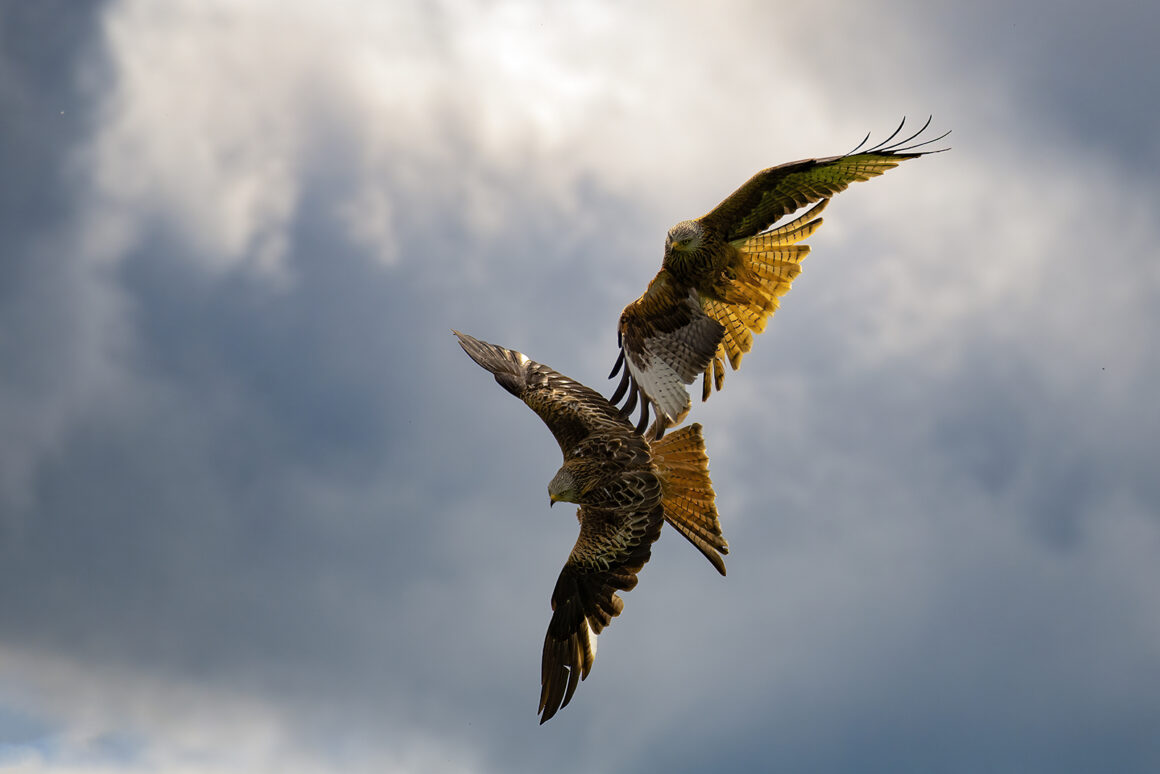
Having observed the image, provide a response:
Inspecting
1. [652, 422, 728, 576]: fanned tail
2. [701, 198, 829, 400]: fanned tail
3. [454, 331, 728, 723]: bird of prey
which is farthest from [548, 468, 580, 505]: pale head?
[701, 198, 829, 400]: fanned tail

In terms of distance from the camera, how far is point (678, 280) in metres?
15.4

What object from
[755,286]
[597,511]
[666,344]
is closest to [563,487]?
[597,511]

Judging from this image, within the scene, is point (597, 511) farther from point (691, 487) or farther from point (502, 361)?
point (502, 361)

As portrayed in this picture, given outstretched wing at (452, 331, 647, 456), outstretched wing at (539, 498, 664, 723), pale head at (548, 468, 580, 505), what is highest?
outstretched wing at (452, 331, 647, 456)

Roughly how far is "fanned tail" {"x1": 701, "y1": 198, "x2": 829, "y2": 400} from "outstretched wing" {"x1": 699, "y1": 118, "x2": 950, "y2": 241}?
0.27 m

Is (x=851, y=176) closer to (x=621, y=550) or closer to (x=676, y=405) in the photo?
(x=676, y=405)

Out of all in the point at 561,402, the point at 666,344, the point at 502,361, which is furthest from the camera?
the point at 502,361

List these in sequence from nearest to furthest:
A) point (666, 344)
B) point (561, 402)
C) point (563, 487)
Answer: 1. point (563, 487)
2. point (561, 402)
3. point (666, 344)

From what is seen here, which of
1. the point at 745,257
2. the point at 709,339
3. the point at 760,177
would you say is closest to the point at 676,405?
the point at 709,339

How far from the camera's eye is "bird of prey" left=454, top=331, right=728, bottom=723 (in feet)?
45.5

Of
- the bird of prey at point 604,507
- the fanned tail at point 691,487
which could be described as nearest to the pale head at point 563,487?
the bird of prey at point 604,507

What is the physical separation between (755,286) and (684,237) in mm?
1396

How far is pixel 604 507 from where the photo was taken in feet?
45.6

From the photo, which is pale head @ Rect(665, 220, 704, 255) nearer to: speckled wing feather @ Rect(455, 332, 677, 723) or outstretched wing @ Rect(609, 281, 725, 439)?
outstretched wing @ Rect(609, 281, 725, 439)
